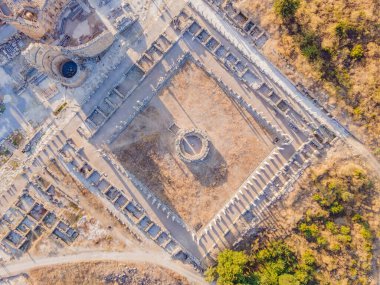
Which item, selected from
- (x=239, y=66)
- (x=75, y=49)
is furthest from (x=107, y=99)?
(x=239, y=66)

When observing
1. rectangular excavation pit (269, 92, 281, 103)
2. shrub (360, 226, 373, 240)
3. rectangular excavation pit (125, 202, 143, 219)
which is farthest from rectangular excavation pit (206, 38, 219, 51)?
shrub (360, 226, 373, 240)

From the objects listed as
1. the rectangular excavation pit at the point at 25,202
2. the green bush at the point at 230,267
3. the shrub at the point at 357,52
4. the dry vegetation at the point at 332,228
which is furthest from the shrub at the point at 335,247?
the rectangular excavation pit at the point at 25,202

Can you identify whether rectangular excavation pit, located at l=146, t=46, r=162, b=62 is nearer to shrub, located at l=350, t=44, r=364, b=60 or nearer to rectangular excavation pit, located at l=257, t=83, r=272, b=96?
rectangular excavation pit, located at l=257, t=83, r=272, b=96

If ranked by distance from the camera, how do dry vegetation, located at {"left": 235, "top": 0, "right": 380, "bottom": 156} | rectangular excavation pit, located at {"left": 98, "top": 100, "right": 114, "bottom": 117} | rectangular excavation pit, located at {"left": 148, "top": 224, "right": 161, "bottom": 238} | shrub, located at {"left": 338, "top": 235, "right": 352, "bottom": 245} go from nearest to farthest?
1. dry vegetation, located at {"left": 235, "top": 0, "right": 380, "bottom": 156}
2. shrub, located at {"left": 338, "top": 235, "right": 352, "bottom": 245}
3. rectangular excavation pit, located at {"left": 148, "top": 224, "right": 161, "bottom": 238}
4. rectangular excavation pit, located at {"left": 98, "top": 100, "right": 114, "bottom": 117}

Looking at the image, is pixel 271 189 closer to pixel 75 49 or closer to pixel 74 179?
pixel 74 179

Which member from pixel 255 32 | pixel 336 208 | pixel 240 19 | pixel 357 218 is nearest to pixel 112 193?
pixel 255 32

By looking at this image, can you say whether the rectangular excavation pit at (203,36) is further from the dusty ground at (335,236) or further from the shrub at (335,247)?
the shrub at (335,247)
